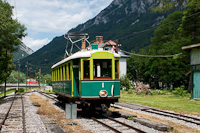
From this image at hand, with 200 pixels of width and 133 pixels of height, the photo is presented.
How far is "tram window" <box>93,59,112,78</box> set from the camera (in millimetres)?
12305

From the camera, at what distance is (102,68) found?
12.5 meters

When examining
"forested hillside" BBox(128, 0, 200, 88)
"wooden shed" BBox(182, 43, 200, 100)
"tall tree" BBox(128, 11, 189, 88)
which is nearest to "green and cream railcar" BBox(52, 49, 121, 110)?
"wooden shed" BBox(182, 43, 200, 100)

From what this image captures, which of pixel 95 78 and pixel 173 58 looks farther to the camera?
pixel 173 58

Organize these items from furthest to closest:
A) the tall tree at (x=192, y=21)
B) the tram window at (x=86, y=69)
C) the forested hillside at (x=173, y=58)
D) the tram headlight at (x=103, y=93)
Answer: the forested hillside at (x=173, y=58)
the tall tree at (x=192, y=21)
the tram window at (x=86, y=69)
the tram headlight at (x=103, y=93)

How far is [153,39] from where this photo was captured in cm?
6384

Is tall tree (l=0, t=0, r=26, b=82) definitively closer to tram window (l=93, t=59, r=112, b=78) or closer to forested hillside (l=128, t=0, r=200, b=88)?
tram window (l=93, t=59, r=112, b=78)

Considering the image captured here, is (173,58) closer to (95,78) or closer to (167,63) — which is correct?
(167,63)

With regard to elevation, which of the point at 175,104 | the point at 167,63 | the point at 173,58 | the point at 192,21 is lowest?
the point at 175,104

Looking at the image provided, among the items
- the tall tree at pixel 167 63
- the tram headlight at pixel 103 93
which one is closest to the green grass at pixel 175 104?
the tram headlight at pixel 103 93

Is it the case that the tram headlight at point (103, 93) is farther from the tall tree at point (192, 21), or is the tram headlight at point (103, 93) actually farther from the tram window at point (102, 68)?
the tall tree at point (192, 21)

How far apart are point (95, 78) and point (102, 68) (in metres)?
0.69

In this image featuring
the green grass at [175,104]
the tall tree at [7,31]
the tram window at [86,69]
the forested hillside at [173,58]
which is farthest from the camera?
the forested hillside at [173,58]

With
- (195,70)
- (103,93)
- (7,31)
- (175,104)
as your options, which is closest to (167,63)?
(195,70)

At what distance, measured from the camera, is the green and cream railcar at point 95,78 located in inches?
471
